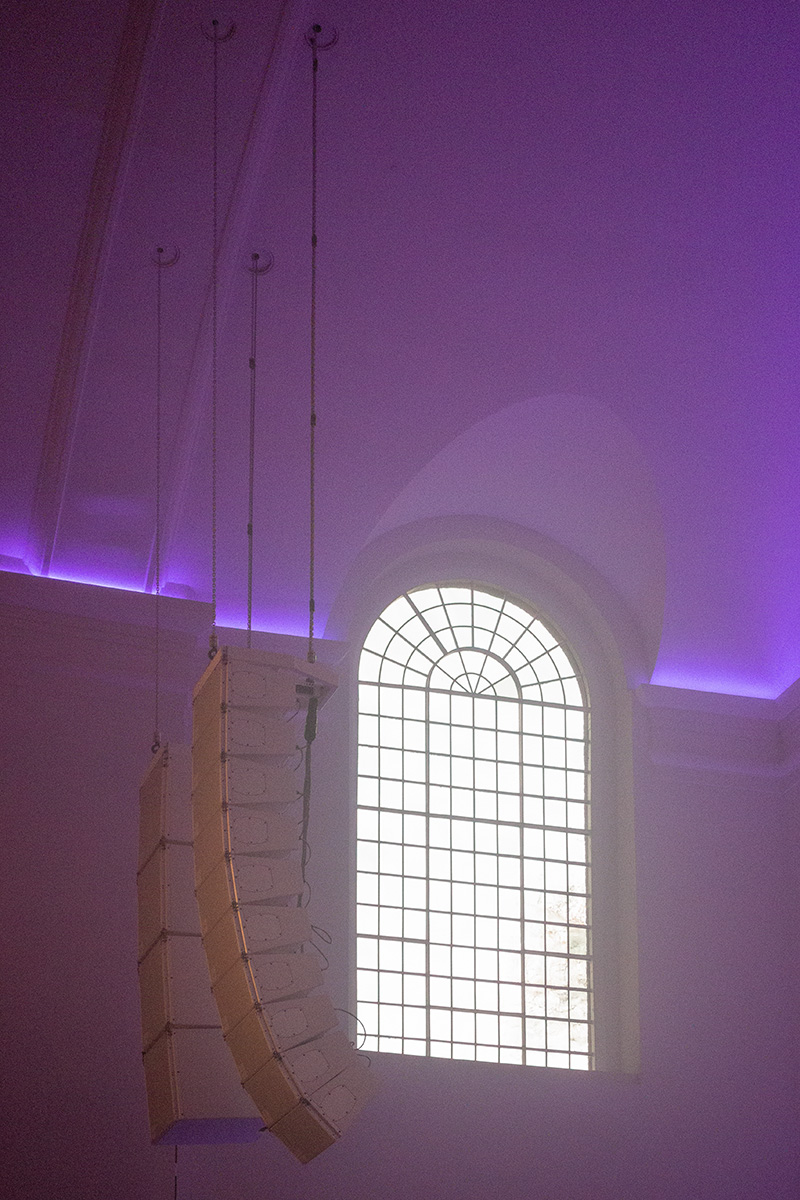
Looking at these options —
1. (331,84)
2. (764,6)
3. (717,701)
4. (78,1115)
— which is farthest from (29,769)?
(764,6)

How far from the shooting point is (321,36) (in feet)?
35.7

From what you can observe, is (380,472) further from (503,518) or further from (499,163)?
(499,163)

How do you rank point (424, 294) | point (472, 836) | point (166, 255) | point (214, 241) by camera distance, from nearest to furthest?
point (214, 241) < point (166, 255) < point (424, 294) < point (472, 836)

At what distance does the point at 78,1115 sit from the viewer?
11.7 m

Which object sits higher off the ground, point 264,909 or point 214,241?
point 214,241

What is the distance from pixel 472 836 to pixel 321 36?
7638mm

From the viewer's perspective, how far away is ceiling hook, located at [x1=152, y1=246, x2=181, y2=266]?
12117mm

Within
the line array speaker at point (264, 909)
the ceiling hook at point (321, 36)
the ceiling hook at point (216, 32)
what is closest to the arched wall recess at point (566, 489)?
the ceiling hook at point (321, 36)

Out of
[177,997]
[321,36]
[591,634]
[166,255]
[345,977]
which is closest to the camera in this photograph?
[177,997]

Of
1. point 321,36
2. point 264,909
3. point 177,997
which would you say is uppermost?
point 321,36

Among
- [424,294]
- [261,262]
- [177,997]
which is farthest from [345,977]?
[261,262]

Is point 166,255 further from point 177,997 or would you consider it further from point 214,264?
point 177,997

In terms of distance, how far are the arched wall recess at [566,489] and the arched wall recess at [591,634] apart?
7.1 inches

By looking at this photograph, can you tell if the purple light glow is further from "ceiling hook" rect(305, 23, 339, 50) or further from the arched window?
"ceiling hook" rect(305, 23, 339, 50)
